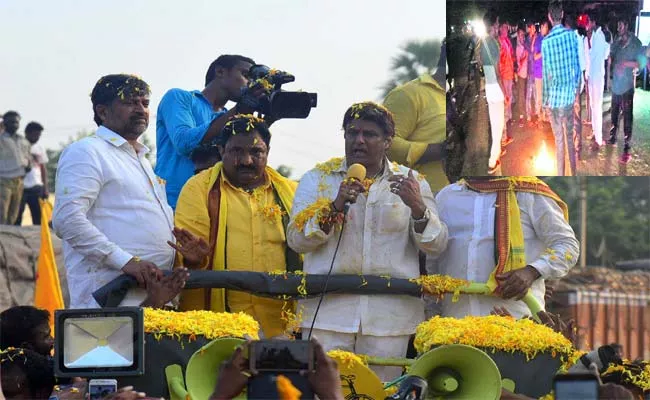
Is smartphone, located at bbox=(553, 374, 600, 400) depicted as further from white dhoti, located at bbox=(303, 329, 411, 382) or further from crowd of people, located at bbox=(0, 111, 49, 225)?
crowd of people, located at bbox=(0, 111, 49, 225)

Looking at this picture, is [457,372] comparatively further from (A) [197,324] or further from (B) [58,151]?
(B) [58,151]

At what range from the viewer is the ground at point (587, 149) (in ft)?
32.0

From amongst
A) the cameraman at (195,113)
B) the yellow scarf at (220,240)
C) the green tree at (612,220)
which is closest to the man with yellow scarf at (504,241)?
the yellow scarf at (220,240)

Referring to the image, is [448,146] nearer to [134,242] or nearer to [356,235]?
[356,235]

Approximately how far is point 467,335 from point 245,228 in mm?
1652

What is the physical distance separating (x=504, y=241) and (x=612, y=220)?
14.9m

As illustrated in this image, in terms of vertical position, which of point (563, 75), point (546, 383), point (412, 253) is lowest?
point (546, 383)

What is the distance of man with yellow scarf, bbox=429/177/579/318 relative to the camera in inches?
360

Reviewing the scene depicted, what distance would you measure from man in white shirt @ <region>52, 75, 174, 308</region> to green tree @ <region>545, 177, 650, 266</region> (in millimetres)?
13924

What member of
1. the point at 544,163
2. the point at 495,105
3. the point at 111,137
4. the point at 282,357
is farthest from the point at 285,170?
the point at 282,357

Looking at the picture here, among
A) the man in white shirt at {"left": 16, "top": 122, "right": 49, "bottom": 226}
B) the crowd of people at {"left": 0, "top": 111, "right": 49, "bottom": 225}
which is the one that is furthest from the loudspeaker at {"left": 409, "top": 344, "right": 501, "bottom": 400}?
the man in white shirt at {"left": 16, "top": 122, "right": 49, "bottom": 226}

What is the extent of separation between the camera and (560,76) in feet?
31.9

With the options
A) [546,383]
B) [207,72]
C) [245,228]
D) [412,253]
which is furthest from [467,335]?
[207,72]

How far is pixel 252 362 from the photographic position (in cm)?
668
